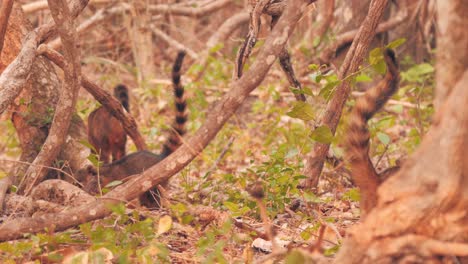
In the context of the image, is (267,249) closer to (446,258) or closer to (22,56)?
(446,258)

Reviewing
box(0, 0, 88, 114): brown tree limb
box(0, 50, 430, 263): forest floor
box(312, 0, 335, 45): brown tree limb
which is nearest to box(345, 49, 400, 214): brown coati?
box(0, 50, 430, 263): forest floor

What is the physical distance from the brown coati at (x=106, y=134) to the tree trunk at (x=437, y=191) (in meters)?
4.59

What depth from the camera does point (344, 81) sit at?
418 cm

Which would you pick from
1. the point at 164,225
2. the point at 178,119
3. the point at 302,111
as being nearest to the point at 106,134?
the point at 178,119

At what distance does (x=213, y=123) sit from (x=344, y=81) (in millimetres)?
1316

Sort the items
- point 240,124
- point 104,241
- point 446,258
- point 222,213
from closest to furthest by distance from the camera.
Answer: point 446,258 → point 104,241 → point 222,213 → point 240,124

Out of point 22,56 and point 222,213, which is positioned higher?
point 22,56

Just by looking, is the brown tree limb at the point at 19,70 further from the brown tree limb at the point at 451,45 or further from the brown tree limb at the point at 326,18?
the brown tree limb at the point at 326,18

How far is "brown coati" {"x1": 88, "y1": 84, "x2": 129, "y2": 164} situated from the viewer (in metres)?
6.82

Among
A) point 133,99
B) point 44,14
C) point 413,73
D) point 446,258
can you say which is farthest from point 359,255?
point 44,14

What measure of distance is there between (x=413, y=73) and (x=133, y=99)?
3.46m

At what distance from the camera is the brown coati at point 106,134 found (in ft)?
22.4

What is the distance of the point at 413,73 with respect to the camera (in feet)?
25.7

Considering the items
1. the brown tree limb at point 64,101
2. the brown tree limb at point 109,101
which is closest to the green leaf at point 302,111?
the brown tree limb at point 64,101
